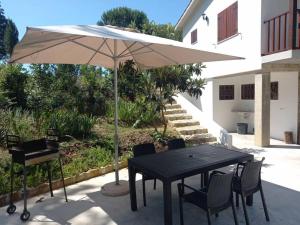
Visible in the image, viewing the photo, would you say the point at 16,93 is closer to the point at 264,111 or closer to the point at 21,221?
the point at 21,221

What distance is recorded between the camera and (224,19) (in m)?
11.5

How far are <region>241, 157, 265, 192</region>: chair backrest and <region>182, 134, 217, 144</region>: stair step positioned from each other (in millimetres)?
5583

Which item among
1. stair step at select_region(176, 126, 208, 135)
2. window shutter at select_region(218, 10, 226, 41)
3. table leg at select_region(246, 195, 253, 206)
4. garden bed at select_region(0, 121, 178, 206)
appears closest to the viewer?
table leg at select_region(246, 195, 253, 206)

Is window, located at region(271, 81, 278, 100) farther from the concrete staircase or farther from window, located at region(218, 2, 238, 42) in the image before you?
the concrete staircase

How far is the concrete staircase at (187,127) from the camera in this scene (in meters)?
10.3

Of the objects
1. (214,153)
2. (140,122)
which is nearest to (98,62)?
(214,153)

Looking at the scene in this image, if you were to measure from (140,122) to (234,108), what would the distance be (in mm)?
5010

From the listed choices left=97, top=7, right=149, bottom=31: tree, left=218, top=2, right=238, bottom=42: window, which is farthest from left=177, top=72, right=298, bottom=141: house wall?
left=97, top=7, right=149, bottom=31: tree

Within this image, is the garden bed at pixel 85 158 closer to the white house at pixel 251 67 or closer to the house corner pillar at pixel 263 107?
the house corner pillar at pixel 263 107

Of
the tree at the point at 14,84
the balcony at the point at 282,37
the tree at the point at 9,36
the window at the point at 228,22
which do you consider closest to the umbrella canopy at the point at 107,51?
the balcony at the point at 282,37

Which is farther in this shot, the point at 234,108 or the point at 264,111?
the point at 234,108

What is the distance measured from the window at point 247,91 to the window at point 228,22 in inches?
106

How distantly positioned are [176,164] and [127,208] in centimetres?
131

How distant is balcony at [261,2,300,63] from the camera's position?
780cm
